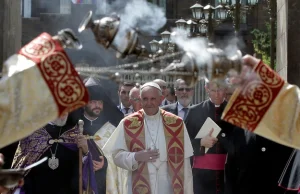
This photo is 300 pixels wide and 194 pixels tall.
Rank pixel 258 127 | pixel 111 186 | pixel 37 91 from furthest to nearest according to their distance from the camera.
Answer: pixel 111 186, pixel 258 127, pixel 37 91

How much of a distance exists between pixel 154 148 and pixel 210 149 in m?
0.76

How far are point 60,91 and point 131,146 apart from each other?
4127mm

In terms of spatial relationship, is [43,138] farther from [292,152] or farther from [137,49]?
[137,49]

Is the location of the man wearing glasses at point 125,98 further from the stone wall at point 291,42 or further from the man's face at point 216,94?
the stone wall at point 291,42

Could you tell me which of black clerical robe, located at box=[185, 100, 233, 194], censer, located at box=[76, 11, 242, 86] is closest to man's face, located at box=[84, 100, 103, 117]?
black clerical robe, located at box=[185, 100, 233, 194]

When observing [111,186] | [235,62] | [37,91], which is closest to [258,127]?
[235,62]

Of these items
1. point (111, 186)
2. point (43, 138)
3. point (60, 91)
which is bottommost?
point (111, 186)

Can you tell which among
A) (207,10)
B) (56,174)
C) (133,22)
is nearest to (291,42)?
(207,10)

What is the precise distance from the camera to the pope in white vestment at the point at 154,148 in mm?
8977

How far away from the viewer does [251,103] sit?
5547 mm

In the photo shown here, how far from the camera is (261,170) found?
879cm

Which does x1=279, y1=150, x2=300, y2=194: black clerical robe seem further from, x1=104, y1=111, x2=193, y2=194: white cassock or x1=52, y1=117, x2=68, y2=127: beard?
x1=52, y1=117, x2=68, y2=127: beard

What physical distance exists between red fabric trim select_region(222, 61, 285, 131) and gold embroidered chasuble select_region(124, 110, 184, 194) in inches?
139

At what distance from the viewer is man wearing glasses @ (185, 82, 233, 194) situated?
9.38 metres
